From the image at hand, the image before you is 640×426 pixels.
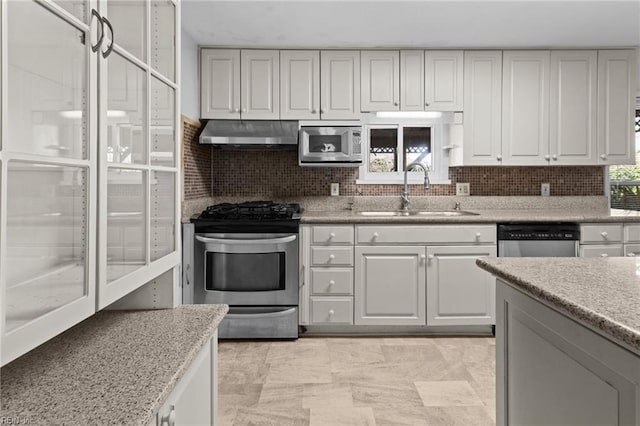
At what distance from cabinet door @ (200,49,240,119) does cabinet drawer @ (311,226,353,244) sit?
3.71 ft

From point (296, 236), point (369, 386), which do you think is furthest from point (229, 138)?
point (369, 386)

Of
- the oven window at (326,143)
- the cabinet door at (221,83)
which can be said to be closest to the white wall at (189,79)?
the cabinet door at (221,83)

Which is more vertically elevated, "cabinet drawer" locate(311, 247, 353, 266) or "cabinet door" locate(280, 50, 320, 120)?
"cabinet door" locate(280, 50, 320, 120)

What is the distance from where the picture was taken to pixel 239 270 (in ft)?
10.7

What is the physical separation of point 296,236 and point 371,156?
121 centimetres

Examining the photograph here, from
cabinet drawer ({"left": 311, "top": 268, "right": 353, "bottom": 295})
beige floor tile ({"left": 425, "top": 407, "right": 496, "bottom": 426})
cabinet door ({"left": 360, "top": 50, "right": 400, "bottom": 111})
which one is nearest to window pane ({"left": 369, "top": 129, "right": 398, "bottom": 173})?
cabinet door ({"left": 360, "top": 50, "right": 400, "bottom": 111})

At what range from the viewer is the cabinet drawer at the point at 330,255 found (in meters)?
3.33

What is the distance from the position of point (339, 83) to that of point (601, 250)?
230 centimetres

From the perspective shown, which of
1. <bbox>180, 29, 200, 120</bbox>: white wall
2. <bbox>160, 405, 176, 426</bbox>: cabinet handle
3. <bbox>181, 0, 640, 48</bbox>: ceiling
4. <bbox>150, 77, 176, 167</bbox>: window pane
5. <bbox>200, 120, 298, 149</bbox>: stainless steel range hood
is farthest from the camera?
<bbox>200, 120, 298, 149</bbox>: stainless steel range hood

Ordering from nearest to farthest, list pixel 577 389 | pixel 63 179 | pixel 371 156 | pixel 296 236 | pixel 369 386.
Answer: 1. pixel 63 179
2. pixel 577 389
3. pixel 369 386
4. pixel 296 236
5. pixel 371 156

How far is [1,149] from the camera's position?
648 mm

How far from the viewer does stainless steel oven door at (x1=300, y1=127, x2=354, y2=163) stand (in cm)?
355

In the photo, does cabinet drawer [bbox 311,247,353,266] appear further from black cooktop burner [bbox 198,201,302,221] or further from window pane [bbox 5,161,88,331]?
window pane [bbox 5,161,88,331]

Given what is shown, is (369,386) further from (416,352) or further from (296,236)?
(296,236)
